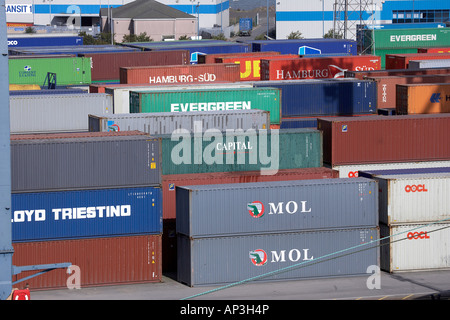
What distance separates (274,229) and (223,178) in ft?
10.1

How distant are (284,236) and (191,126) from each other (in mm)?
7455

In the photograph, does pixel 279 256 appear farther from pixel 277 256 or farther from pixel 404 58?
pixel 404 58

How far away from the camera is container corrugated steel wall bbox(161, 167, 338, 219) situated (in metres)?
29.5

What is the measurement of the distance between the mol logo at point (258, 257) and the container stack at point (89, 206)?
317 cm

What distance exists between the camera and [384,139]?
34.0 metres

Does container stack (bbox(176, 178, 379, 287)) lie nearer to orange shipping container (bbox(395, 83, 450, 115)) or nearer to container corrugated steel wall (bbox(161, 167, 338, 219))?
container corrugated steel wall (bbox(161, 167, 338, 219))

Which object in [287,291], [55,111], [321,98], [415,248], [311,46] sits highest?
[311,46]

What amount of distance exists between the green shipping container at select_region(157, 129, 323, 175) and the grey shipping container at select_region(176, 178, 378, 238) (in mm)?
2862

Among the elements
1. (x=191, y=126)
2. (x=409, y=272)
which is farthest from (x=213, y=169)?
(x=409, y=272)

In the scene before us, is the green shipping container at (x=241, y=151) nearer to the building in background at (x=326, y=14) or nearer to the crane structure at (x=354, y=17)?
the crane structure at (x=354, y=17)

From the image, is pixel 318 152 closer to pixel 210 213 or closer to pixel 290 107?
pixel 210 213

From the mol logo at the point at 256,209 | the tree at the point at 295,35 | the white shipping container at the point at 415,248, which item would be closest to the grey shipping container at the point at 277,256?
the mol logo at the point at 256,209

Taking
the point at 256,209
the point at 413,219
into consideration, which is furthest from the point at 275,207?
the point at 413,219

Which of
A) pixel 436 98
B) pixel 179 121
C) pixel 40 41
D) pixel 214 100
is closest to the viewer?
pixel 179 121
